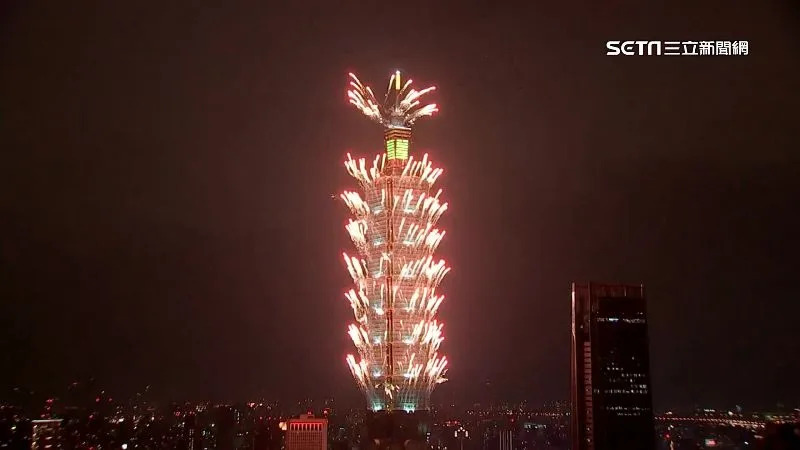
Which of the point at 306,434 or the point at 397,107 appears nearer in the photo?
the point at 397,107

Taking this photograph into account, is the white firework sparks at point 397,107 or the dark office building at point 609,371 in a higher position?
the white firework sparks at point 397,107

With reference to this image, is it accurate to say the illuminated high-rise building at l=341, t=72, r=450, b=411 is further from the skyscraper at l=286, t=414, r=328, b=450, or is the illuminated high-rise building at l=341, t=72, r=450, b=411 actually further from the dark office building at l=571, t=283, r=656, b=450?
the skyscraper at l=286, t=414, r=328, b=450

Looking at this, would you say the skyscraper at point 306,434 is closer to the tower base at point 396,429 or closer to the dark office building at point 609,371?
the tower base at point 396,429

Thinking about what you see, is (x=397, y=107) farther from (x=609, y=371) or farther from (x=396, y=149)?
(x=609, y=371)

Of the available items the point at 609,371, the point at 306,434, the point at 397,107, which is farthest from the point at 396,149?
the point at 306,434

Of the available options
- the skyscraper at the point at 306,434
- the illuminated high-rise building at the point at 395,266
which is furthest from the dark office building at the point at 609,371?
the skyscraper at the point at 306,434

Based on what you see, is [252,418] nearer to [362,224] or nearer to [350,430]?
[350,430]

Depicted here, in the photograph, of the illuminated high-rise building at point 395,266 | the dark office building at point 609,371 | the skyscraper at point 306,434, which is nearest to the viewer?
the dark office building at point 609,371

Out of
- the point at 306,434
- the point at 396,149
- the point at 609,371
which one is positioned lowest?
the point at 306,434
